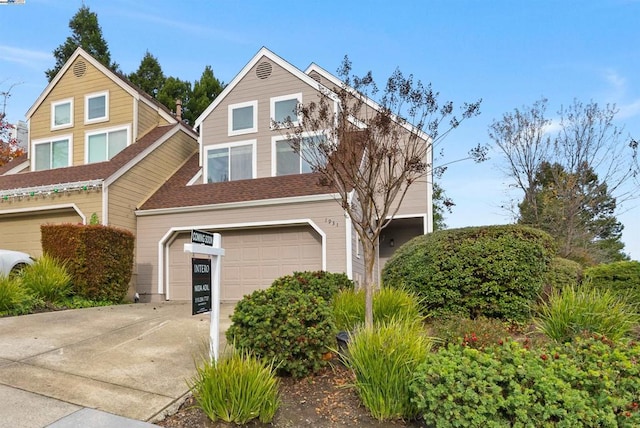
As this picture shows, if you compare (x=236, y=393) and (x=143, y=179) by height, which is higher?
(x=143, y=179)

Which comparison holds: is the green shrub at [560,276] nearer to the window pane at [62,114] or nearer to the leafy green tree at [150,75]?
the window pane at [62,114]

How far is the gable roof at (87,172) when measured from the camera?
1368cm

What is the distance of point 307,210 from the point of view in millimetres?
11914

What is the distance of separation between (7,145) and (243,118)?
15984 millimetres

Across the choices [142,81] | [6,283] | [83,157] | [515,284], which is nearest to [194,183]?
[83,157]

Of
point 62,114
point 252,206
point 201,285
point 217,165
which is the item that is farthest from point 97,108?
point 201,285

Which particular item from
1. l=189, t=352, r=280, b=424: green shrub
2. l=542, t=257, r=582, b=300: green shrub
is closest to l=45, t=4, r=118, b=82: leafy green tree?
l=542, t=257, r=582, b=300: green shrub

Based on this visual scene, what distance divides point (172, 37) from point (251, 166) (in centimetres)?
468

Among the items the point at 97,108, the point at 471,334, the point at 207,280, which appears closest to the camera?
the point at 471,334

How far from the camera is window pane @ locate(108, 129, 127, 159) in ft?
52.1

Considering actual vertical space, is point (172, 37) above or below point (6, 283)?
above

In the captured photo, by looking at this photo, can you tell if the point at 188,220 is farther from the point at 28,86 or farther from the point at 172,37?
the point at 28,86

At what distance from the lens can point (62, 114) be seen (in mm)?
16891

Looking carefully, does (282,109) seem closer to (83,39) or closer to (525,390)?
(525,390)
